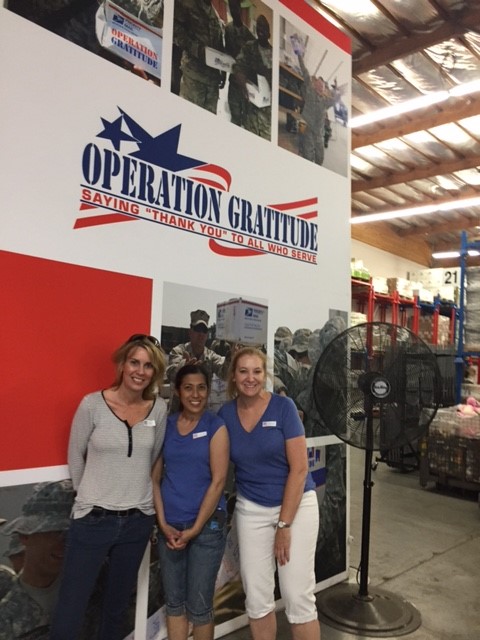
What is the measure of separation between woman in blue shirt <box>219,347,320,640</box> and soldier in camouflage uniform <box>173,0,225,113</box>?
4.44ft

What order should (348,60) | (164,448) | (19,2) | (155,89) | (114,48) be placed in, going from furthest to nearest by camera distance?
(348,60) → (155,89) → (114,48) → (164,448) → (19,2)

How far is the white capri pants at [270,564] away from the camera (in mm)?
2086

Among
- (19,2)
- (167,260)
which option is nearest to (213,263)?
(167,260)

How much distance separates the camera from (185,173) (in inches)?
97.3

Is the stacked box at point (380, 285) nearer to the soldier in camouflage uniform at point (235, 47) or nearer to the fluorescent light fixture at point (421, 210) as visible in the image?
the fluorescent light fixture at point (421, 210)

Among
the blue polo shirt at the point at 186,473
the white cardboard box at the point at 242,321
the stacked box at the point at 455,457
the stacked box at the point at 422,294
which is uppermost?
the stacked box at the point at 422,294

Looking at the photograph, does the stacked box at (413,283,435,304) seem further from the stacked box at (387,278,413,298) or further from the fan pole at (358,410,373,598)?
the fan pole at (358,410,373,598)

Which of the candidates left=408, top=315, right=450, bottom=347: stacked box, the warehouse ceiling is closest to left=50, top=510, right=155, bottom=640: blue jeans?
the warehouse ceiling

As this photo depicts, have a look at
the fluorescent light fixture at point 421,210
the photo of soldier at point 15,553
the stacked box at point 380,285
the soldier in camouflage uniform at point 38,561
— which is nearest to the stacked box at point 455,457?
the stacked box at point 380,285

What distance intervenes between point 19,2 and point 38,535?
2.04m

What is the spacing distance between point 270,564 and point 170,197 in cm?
169

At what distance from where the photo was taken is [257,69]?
281 centimetres

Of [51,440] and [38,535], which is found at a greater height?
[51,440]

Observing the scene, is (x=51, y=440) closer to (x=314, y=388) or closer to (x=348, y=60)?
(x=314, y=388)
